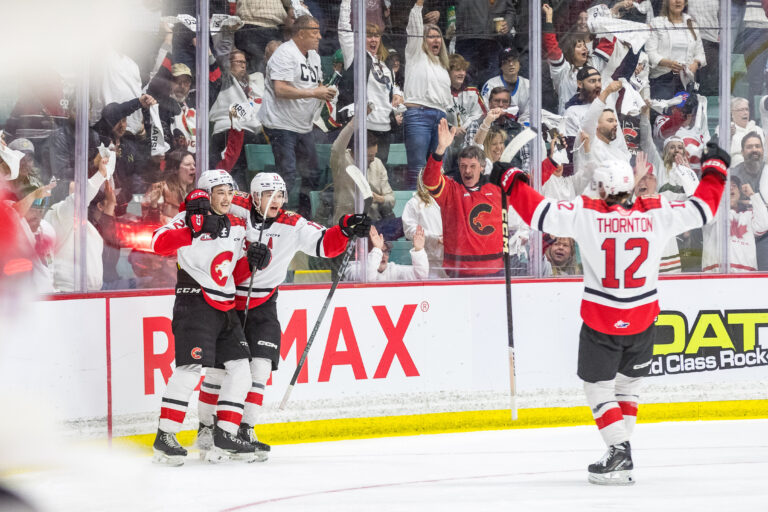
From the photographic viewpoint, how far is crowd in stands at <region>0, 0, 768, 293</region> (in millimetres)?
5207

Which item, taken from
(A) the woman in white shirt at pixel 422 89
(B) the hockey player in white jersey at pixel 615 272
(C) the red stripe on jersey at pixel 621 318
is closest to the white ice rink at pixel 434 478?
(B) the hockey player in white jersey at pixel 615 272

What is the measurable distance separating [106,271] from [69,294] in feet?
1.36

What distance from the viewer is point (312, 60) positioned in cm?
595

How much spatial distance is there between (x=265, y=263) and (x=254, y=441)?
31.3 inches

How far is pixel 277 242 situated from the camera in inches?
196

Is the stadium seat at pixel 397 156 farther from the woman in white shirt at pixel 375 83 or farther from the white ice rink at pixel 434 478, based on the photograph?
the white ice rink at pixel 434 478

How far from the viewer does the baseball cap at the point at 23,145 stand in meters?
4.84

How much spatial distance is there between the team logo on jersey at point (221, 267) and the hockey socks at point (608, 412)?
1.63 m

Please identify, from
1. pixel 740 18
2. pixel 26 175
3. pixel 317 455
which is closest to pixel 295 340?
pixel 317 455

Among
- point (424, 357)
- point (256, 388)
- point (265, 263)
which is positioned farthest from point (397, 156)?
point (256, 388)

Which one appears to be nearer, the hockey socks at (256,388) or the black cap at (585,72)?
the hockey socks at (256,388)

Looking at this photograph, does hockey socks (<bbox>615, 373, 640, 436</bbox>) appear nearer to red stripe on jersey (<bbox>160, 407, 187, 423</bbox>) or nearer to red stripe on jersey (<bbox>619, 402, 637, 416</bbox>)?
red stripe on jersey (<bbox>619, 402, 637, 416</bbox>)

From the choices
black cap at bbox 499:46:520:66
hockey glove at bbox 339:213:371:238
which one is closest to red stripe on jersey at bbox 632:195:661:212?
hockey glove at bbox 339:213:371:238

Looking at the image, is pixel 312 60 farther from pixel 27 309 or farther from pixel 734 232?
pixel 734 232
